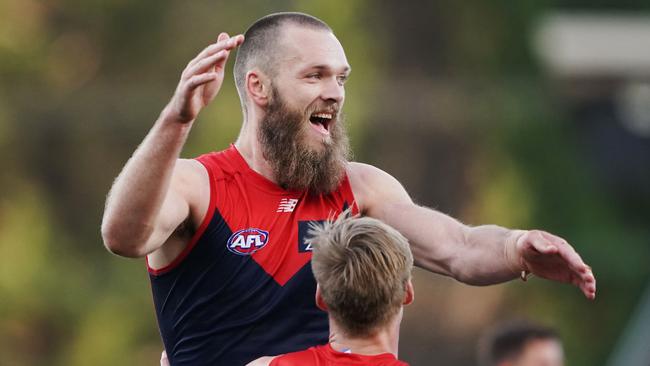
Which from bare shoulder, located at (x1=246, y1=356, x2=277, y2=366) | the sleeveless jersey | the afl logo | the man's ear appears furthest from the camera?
the man's ear

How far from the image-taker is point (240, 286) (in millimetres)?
5973

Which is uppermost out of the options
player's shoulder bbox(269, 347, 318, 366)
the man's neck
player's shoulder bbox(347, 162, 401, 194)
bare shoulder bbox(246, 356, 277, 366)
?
player's shoulder bbox(347, 162, 401, 194)

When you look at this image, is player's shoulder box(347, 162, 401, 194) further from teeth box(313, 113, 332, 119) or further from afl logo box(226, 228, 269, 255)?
afl logo box(226, 228, 269, 255)

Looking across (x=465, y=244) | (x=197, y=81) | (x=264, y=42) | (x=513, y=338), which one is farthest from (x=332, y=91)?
(x=513, y=338)

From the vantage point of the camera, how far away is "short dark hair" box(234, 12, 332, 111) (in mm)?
6340

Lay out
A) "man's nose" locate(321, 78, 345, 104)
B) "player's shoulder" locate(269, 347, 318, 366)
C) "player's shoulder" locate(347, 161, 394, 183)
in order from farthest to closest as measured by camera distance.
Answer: "player's shoulder" locate(347, 161, 394, 183) < "man's nose" locate(321, 78, 345, 104) < "player's shoulder" locate(269, 347, 318, 366)

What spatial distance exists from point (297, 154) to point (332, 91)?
1.08 ft

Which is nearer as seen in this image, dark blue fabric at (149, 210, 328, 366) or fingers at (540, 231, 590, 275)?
fingers at (540, 231, 590, 275)

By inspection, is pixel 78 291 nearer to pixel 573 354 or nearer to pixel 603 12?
pixel 573 354

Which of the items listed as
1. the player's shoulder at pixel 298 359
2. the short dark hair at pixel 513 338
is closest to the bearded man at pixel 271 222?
the player's shoulder at pixel 298 359

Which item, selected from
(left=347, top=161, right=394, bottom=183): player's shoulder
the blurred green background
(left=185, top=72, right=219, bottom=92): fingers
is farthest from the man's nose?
the blurred green background

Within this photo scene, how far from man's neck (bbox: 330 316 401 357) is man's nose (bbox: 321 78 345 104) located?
1.21 m

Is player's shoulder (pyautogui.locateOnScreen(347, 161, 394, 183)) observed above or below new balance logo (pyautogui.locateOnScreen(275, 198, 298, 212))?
above

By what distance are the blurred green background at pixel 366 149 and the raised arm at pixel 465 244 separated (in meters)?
11.2
